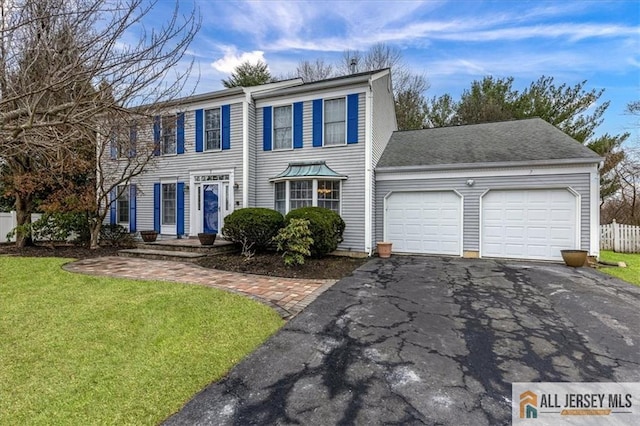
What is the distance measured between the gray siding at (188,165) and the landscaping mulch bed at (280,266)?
2971mm

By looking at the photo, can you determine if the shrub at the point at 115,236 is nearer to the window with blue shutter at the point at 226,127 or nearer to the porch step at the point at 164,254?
the porch step at the point at 164,254

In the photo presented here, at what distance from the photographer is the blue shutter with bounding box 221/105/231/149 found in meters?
11.4

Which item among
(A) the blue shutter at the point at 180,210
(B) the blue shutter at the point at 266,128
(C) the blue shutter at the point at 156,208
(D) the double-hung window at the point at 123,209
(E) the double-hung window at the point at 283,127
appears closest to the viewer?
(E) the double-hung window at the point at 283,127

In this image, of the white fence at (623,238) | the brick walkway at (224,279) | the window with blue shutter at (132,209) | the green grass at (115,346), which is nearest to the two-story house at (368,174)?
the window with blue shutter at (132,209)

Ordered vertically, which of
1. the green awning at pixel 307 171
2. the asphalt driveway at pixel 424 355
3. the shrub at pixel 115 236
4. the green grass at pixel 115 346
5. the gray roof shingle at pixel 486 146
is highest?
the gray roof shingle at pixel 486 146

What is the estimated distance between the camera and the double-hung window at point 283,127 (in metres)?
11.2

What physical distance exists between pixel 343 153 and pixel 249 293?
6211 mm

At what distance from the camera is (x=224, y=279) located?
6789mm

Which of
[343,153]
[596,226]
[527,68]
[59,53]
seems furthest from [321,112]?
[527,68]

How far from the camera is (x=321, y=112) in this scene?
10648 mm

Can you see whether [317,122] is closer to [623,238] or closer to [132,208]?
[132,208]

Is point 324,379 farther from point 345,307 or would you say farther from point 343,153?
point 343,153

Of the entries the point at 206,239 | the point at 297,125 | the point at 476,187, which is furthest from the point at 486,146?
the point at 206,239

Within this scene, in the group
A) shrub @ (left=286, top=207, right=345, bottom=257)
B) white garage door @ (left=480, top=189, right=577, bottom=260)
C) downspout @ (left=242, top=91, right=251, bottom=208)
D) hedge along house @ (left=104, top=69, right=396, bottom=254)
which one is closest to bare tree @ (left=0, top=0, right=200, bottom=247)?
shrub @ (left=286, top=207, right=345, bottom=257)
